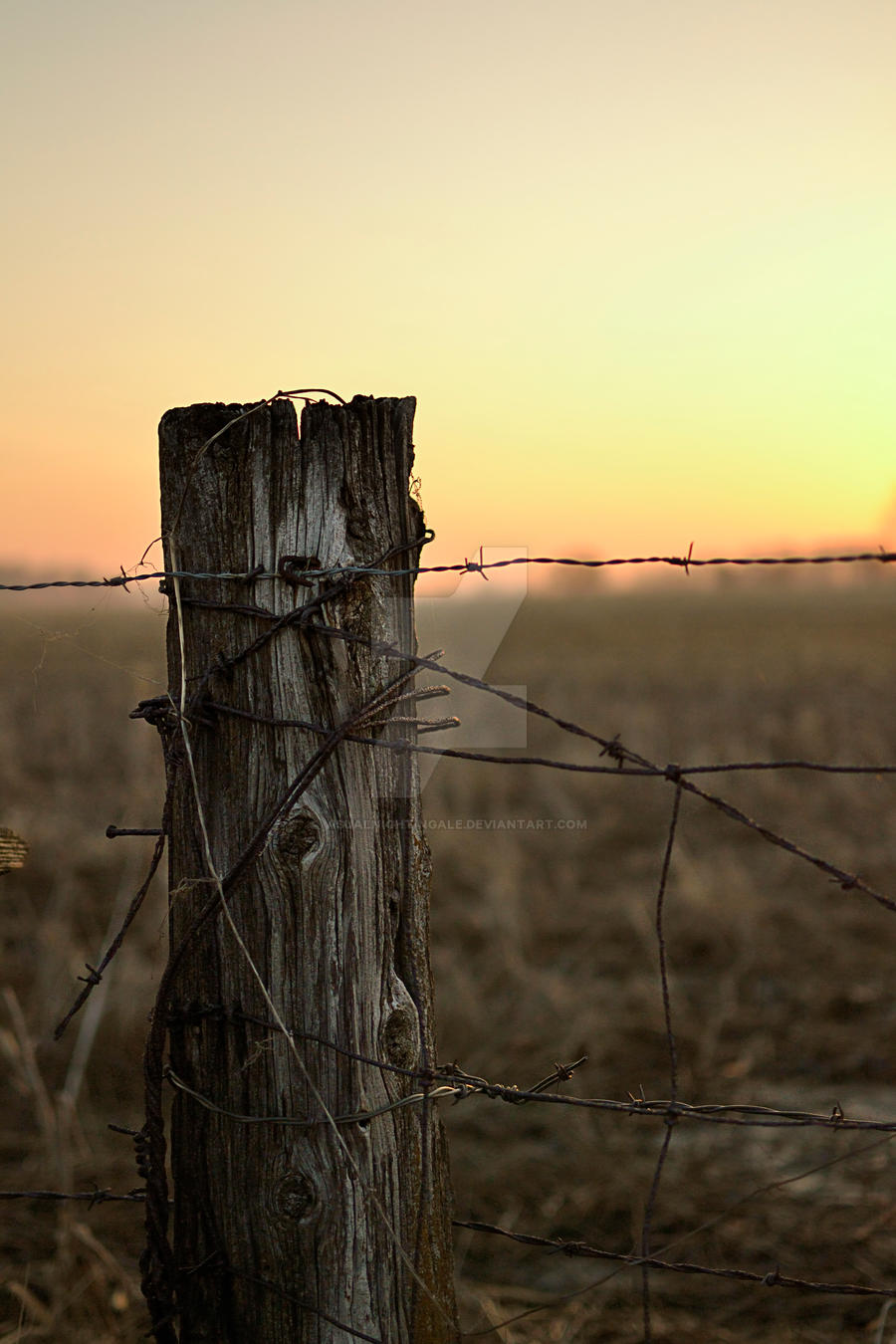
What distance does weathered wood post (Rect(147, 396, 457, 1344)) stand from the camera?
1535 millimetres

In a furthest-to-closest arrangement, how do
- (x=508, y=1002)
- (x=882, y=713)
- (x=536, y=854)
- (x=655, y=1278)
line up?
(x=882, y=713) → (x=536, y=854) → (x=508, y=1002) → (x=655, y=1278)

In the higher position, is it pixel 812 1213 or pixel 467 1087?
pixel 467 1087

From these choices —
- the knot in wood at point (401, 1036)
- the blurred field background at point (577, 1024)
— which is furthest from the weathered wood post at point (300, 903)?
the blurred field background at point (577, 1024)

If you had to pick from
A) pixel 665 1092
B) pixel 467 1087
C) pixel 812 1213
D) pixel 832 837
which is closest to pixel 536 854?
pixel 832 837

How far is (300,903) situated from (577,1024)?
3.70 meters

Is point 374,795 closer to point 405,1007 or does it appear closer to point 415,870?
point 415,870

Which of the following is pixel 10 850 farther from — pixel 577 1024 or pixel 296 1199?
pixel 577 1024

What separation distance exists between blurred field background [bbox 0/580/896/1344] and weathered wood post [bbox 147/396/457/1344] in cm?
19

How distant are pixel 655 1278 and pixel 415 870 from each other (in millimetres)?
2302

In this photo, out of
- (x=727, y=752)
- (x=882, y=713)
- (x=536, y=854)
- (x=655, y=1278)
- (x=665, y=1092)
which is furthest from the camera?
(x=882, y=713)

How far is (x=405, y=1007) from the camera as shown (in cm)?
159

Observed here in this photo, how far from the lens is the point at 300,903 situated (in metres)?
1.54

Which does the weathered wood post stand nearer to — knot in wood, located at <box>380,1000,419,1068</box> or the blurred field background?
knot in wood, located at <box>380,1000,419,1068</box>

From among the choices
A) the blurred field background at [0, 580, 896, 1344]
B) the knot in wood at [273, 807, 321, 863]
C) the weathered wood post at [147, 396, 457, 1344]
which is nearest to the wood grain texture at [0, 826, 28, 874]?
the blurred field background at [0, 580, 896, 1344]
